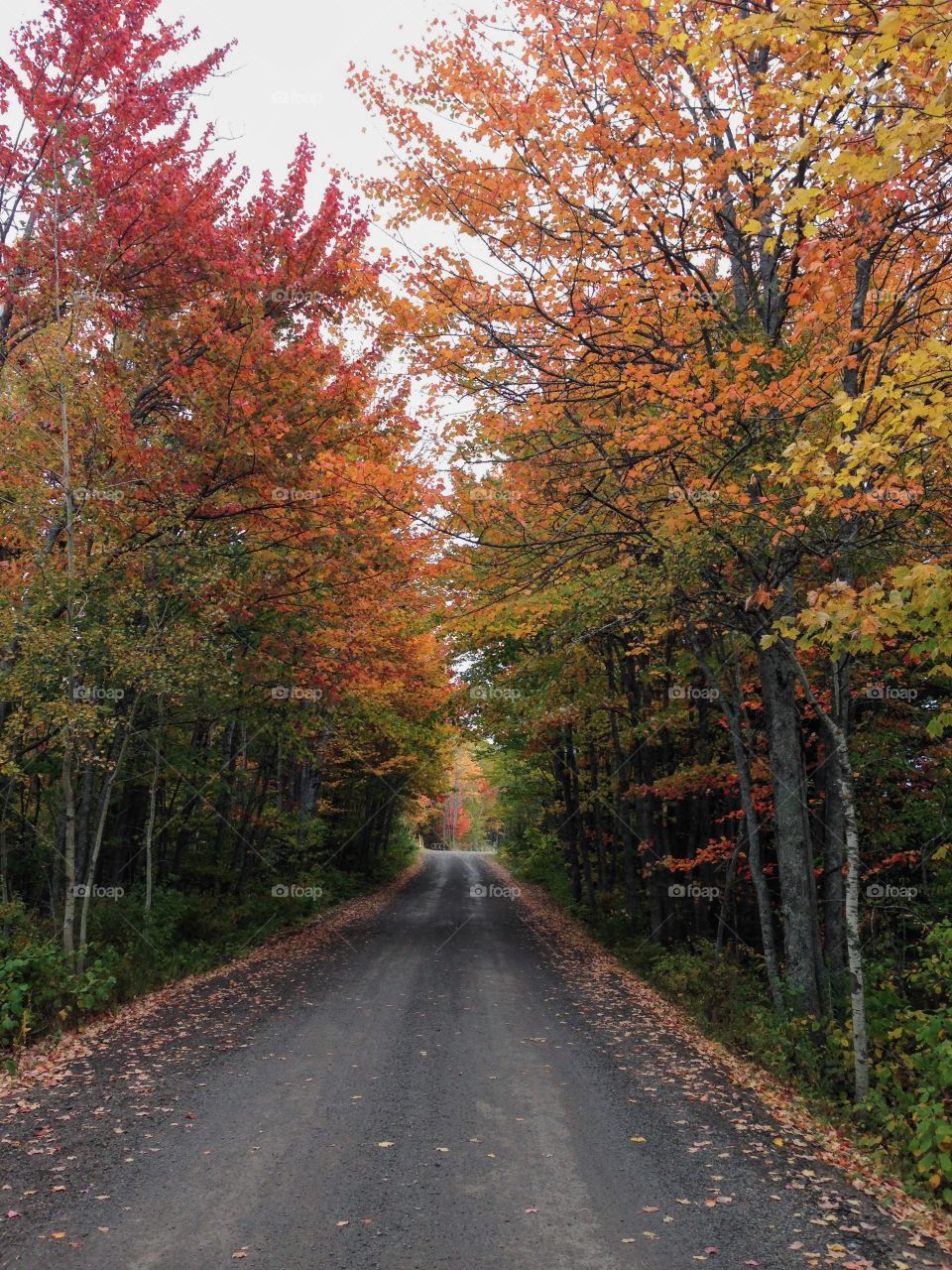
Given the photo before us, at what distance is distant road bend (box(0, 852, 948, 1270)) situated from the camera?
169 inches

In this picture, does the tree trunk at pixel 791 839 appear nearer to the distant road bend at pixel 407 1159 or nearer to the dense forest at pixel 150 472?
the distant road bend at pixel 407 1159

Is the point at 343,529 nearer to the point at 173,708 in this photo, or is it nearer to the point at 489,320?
the point at 173,708

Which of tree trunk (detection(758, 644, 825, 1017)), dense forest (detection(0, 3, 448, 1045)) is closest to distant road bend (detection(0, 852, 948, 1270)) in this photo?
tree trunk (detection(758, 644, 825, 1017))

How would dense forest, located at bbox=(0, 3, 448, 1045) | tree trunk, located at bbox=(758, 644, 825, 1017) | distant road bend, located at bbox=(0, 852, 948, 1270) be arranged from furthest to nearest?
dense forest, located at bbox=(0, 3, 448, 1045), tree trunk, located at bbox=(758, 644, 825, 1017), distant road bend, located at bbox=(0, 852, 948, 1270)

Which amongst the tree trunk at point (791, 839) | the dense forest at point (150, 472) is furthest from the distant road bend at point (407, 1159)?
the dense forest at point (150, 472)

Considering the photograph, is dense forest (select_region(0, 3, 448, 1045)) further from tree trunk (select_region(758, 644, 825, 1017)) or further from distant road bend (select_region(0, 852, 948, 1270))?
tree trunk (select_region(758, 644, 825, 1017))

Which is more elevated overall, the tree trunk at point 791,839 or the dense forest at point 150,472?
the dense forest at point 150,472

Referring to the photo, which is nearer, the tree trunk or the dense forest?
the tree trunk

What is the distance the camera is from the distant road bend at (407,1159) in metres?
4.30

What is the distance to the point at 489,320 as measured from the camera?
24.8 ft

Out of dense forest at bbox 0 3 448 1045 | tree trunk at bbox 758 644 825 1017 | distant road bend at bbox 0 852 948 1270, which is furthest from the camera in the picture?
dense forest at bbox 0 3 448 1045

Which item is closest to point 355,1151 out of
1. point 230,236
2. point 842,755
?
point 842,755

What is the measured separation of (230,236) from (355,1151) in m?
11.3

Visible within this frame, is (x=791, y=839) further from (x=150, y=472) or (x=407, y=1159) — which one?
(x=150, y=472)
